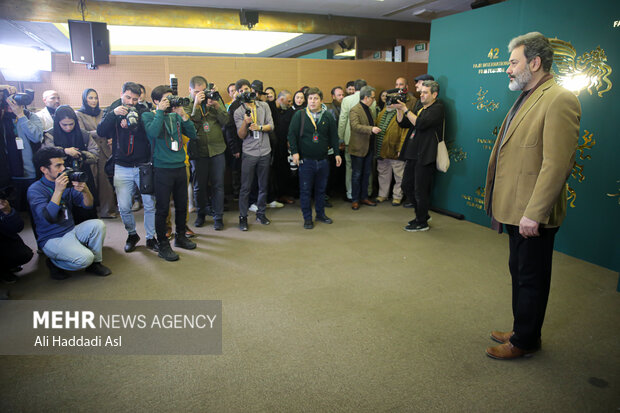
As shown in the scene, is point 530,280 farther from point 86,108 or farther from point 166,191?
point 86,108

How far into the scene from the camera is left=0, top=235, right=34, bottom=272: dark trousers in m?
3.01

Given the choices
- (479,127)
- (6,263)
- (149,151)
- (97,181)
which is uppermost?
(479,127)

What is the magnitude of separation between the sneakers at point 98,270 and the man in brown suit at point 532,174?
3.00 metres

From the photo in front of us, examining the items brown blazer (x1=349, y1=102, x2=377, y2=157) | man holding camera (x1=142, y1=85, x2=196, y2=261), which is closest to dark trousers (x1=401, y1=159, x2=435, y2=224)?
brown blazer (x1=349, y1=102, x2=377, y2=157)

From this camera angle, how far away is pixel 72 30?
5211mm

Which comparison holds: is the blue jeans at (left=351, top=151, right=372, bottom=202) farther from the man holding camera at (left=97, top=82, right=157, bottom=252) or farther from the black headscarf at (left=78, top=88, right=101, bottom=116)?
the black headscarf at (left=78, top=88, right=101, bottom=116)

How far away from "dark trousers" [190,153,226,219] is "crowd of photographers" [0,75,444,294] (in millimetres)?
12

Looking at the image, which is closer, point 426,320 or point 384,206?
point 426,320

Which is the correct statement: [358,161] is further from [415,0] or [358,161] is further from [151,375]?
[151,375]

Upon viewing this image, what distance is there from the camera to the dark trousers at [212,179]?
14.1 ft

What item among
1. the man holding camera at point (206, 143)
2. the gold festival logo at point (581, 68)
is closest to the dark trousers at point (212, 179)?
the man holding camera at point (206, 143)

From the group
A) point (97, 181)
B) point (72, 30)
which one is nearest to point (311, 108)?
point (97, 181)

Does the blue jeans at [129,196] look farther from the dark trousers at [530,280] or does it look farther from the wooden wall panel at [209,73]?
the dark trousers at [530,280]

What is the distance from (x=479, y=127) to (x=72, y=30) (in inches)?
220
